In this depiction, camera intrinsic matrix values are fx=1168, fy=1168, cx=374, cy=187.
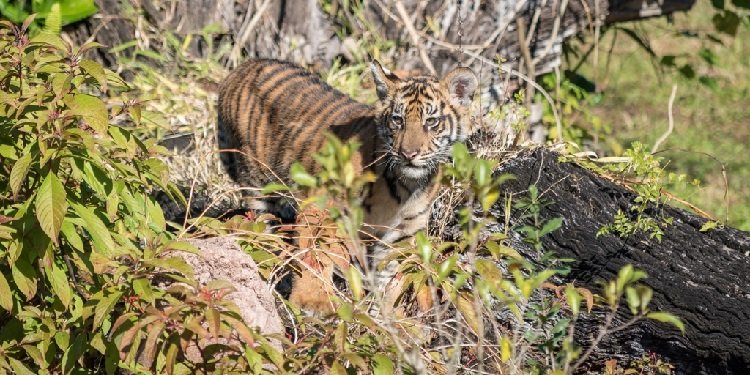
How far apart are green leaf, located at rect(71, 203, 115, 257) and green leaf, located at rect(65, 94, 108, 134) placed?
0.31 m

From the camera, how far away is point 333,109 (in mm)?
6078

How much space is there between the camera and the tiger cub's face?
5.23 meters

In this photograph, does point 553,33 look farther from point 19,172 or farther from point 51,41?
point 19,172

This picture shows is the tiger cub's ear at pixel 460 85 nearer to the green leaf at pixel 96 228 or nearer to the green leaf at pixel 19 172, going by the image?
the green leaf at pixel 96 228

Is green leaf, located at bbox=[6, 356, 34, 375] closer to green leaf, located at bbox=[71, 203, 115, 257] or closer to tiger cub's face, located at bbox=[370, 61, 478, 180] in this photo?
green leaf, located at bbox=[71, 203, 115, 257]

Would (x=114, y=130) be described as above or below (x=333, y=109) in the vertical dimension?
above

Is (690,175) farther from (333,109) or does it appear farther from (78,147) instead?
(78,147)

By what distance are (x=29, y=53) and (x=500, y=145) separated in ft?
7.85

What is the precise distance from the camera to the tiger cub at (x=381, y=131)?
5.32m

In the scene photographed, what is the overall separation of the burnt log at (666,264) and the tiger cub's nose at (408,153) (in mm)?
451

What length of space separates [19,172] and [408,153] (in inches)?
82.6

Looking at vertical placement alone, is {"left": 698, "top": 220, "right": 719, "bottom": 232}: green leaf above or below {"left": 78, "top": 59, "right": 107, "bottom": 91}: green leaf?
below

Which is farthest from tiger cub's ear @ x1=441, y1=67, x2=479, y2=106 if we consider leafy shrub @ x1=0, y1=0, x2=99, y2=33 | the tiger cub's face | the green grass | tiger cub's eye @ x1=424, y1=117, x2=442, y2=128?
leafy shrub @ x1=0, y1=0, x2=99, y2=33

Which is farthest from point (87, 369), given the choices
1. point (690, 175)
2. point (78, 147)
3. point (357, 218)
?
point (690, 175)
